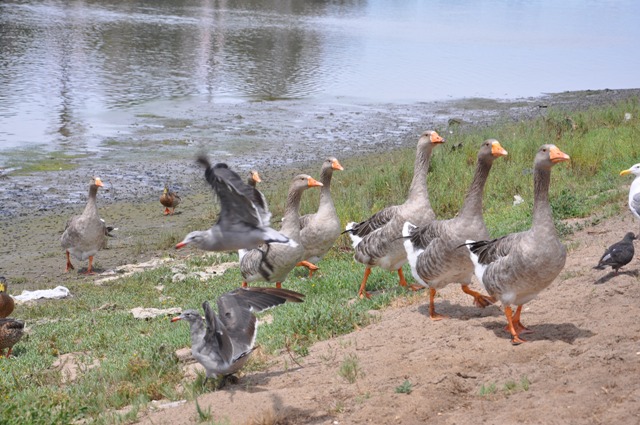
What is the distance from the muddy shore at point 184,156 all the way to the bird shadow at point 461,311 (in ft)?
27.3

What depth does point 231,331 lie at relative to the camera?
25.9 ft

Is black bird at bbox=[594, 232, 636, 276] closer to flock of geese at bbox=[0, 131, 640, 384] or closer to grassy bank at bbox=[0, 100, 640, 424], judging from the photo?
flock of geese at bbox=[0, 131, 640, 384]

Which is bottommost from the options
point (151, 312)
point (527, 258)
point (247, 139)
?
point (151, 312)

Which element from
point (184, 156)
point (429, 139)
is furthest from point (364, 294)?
point (184, 156)

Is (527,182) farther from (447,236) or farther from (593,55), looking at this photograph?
(593,55)

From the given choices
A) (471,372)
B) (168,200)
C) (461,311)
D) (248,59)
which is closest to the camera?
(471,372)

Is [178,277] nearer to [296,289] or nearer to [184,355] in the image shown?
[296,289]

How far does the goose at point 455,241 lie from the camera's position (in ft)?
28.8

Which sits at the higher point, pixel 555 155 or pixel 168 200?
pixel 555 155

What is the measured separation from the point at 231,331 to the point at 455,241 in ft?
8.63

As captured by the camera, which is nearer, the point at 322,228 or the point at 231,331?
the point at 231,331

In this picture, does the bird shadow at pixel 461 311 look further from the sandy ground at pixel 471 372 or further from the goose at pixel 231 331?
the goose at pixel 231 331

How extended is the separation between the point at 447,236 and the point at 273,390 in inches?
102

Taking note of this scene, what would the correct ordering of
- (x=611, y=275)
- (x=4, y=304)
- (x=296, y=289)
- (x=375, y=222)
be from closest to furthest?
1. (x=611, y=275)
2. (x=375, y=222)
3. (x=296, y=289)
4. (x=4, y=304)
